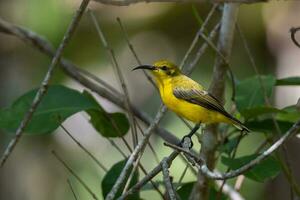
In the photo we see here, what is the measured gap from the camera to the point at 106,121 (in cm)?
317

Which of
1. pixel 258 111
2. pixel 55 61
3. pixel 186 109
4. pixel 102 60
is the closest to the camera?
pixel 55 61

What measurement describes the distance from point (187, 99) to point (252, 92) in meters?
0.36

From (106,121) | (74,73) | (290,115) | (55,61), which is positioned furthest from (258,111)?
(74,73)

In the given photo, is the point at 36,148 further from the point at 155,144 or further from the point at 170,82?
the point at 170,82

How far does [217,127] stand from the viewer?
3195 millimetres

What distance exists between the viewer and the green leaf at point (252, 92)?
317 cm

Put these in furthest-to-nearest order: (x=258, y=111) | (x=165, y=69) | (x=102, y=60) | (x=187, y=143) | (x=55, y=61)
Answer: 1. (x=102, y=60)
2. (x=165, y=69)
3. (x=258, y=111)
4. (x=187, y=143)
5. (x=55, y=61)

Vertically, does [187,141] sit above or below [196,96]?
below

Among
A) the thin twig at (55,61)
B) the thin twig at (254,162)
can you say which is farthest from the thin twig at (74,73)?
the thin twig at (254,162)

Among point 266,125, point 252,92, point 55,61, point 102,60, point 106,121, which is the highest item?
point 102,60

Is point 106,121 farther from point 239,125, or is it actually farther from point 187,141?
point 239,125

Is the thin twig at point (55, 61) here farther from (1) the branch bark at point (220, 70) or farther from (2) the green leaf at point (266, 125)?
(2) the green leaf at point (266, 125)

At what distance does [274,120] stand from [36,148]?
3.64 metres

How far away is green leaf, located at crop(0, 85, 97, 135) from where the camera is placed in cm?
295
